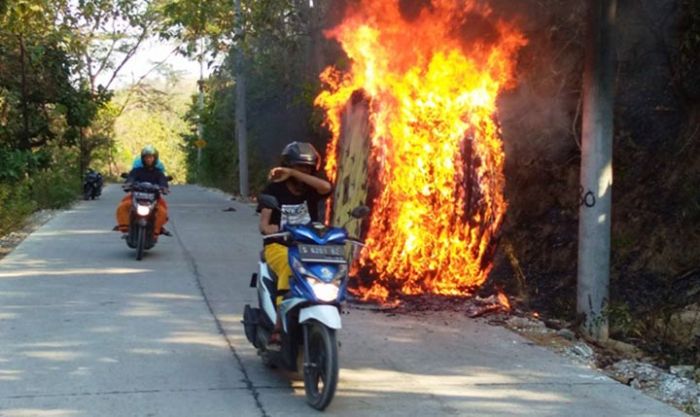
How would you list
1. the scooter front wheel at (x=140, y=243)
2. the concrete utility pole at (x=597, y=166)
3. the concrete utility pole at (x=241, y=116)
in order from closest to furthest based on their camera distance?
the concrete utility pole at (x=597, y=166), the scooter front wheel at (x=140, y=243), the concrete utility pole at (x=241, y=116)

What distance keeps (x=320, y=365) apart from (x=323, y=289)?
1.67 ft

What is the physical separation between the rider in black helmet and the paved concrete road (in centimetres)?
119

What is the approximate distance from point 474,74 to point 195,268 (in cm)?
490

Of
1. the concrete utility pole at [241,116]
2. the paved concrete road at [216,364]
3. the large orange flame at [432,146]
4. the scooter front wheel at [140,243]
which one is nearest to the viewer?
the paved concrete road at [216,364]

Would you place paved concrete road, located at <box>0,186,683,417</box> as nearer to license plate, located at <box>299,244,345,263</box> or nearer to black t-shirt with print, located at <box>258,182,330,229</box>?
license plate, located at <box>299,244,345,263</box>

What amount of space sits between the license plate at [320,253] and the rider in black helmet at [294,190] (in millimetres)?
777

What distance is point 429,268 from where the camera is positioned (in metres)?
11.2

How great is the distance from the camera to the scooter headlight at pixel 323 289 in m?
6.29

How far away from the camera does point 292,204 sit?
24.5ft

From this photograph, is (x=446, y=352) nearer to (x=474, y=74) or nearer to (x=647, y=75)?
(x=474, y=74)

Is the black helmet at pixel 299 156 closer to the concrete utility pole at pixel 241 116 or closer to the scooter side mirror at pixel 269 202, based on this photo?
the scooter side mirror at pixel 269 202

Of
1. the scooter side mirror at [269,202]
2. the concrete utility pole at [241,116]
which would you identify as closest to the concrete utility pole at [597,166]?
the scooter side mirror at [269,202]

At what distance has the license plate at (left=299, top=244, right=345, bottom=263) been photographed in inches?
250

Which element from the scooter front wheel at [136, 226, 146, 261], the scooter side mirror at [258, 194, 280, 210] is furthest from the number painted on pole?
the scooter front wheel at [136, 226, 146, 261]
